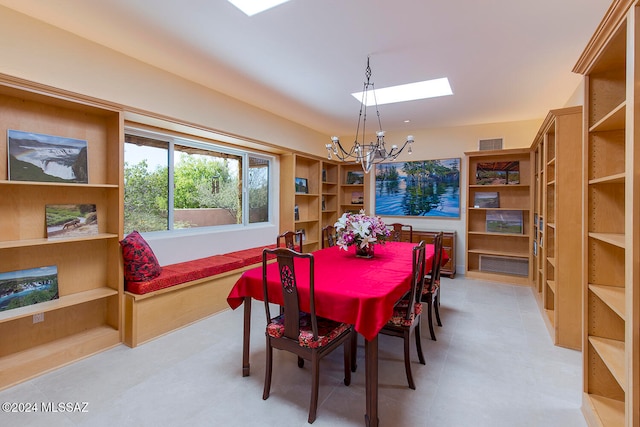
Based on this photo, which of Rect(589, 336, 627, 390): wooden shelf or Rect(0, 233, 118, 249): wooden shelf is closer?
Rect(589, 336, 627, 390): wooden shelf

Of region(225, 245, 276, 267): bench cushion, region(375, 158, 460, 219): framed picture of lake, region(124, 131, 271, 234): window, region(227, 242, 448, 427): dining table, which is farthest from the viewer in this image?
region(375, 158, 460, 219): framed picture of lake

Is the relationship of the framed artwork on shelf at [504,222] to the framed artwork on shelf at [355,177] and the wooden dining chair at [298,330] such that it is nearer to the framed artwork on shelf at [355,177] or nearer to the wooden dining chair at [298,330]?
the framed artwork on shelf at [355,177]

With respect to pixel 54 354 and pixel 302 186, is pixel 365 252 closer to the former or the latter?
pixel 54 354

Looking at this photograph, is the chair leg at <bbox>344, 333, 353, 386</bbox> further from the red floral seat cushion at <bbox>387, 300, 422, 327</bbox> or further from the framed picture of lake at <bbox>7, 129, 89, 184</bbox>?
the framed picture of lake at <bbox>7, 129, 89, 184</bbox>

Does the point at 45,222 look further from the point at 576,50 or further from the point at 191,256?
the point at 576,50

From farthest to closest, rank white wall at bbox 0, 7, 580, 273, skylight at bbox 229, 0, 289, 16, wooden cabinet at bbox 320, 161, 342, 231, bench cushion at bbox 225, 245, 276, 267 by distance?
wooden cabinet at bbox 320, 161, 342, 231 < bench cushion at bbox 225, 245, 276, 267 < white wall at bbox 0, 7, 580, 273 < skylight at bbox 229, 0, 289, 16

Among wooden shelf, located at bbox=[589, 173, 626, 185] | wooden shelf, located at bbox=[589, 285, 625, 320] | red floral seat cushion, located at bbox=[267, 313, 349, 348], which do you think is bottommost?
red floral seat cushion, located at bbox=[267, 313, 349, 348]

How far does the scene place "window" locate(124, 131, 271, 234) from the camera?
3.32 m

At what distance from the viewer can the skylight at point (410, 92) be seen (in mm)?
3614

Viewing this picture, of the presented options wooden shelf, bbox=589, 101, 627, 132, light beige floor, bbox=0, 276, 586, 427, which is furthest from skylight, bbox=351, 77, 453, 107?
light beige floor, bbox=0, 276, 586, 427

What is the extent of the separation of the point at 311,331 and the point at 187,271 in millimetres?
1891

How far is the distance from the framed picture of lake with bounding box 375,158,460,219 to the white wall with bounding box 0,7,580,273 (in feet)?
0.44

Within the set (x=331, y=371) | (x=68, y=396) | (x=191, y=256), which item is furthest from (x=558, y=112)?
(x=68, y=396)

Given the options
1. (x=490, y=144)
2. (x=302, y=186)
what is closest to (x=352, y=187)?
(x=302, y=186)
